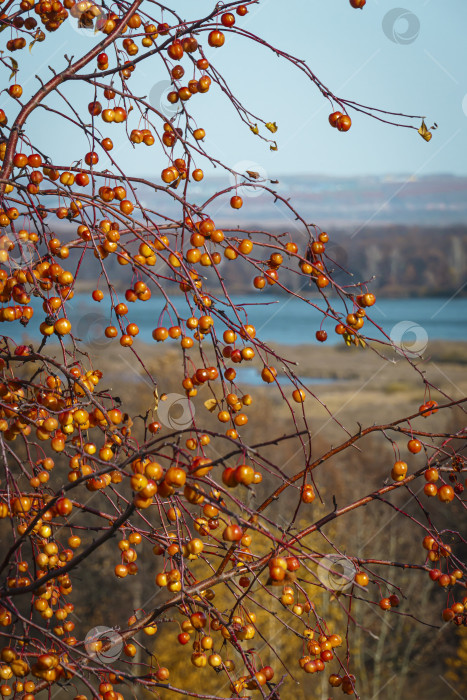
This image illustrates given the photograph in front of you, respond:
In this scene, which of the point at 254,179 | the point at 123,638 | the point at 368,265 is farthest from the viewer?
the point at 368,265

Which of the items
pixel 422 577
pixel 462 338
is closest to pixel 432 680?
pixel 422 577

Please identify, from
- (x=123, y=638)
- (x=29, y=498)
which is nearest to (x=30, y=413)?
(x=29, y=498)

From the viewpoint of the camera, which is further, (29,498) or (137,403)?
(137,403)

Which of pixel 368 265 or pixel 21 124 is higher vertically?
pixel 368 265

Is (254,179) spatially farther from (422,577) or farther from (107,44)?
(422,577)

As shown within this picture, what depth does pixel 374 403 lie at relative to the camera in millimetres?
10555

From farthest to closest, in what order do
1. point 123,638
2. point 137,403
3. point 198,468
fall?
point 137,403
point 123,638
point 198,468

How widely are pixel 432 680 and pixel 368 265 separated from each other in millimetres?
7200

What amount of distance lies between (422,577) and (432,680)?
1286mm

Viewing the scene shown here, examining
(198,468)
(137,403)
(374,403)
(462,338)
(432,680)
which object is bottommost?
(432,680)

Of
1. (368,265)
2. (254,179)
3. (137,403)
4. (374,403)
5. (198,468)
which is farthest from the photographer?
(368,265)

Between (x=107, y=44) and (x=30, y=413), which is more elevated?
(x=107, y=44)

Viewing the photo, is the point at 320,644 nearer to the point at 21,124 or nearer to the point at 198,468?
the point at 198,468

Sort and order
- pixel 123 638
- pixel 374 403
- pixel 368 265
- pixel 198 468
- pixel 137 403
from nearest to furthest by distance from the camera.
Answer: pixel 198 468, pixel 123 638, pixel 137 403, pixel 374 403, pixel 368 265
